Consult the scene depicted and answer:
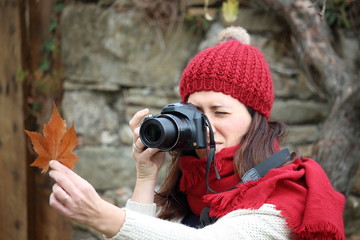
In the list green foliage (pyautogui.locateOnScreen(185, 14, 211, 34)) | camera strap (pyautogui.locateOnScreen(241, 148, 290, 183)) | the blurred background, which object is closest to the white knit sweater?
camera strap (pyautogui.locateOnScreen(241, 148, 290, 183))

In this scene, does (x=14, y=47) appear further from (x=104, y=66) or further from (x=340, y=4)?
(x=340, y=4)

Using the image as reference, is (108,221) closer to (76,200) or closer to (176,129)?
(76,200)

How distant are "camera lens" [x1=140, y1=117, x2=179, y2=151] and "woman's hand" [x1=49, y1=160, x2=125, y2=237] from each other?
0.79 feet

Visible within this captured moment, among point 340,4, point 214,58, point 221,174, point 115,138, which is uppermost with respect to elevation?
point 340,4

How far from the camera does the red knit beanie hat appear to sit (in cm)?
135

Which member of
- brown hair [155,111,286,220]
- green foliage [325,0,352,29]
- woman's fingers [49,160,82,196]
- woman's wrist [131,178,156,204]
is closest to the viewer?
woman's fingers [49,160,82,196]

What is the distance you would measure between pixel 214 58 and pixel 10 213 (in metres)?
1.71

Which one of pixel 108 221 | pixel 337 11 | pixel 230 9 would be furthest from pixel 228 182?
pixel 337 11

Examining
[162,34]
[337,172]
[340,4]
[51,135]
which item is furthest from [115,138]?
[51,135]

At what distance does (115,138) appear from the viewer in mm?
2500

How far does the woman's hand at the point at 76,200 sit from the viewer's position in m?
0.98

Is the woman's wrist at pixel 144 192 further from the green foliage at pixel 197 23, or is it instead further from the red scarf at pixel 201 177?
the green foliage at pixel 197 23

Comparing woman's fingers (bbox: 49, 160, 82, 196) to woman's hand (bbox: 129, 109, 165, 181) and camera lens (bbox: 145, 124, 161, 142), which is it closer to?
camera lens (bbox: 145, 124, 161, 142)

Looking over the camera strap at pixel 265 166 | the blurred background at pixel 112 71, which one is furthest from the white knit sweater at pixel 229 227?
the blurred background at pixel 112 71
